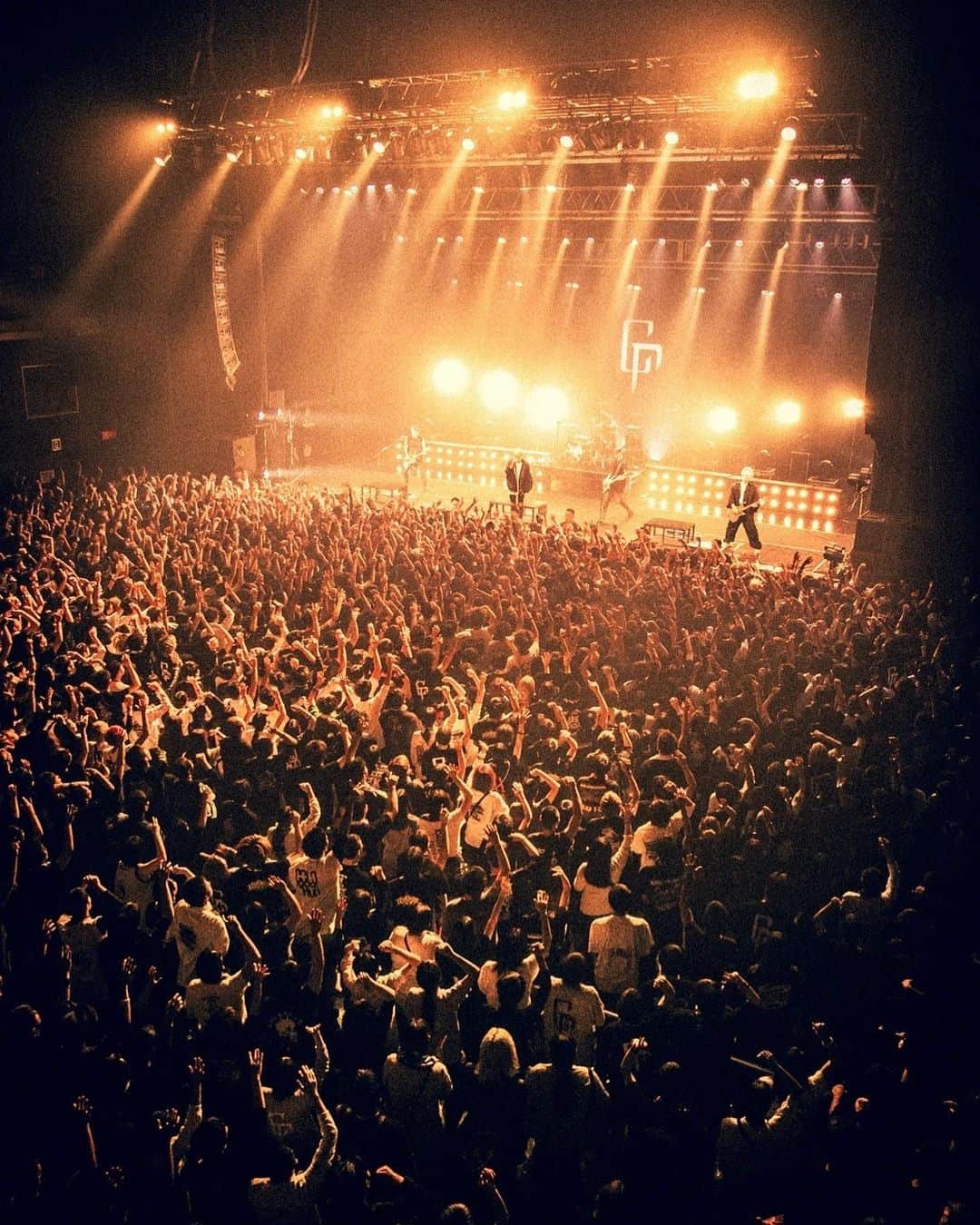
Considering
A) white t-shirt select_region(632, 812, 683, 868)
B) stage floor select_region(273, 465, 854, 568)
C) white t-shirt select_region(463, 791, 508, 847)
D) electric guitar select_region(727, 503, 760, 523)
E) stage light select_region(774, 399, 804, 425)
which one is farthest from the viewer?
stage light select_region(774, 399, 804, 425)

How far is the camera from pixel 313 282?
72.1ft

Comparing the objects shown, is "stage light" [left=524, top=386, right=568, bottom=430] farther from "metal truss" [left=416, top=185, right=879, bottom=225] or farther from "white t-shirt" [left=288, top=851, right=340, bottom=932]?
"white t-shirt" [left=288, top=851, right=340, bottom=932]

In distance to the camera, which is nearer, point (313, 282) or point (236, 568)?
point (236, 568)

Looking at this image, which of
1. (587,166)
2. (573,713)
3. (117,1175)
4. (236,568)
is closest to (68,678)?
(236,568)

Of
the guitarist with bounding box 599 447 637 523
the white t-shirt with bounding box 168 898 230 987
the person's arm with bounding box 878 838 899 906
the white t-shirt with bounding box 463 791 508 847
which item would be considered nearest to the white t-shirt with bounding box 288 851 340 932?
the white t-shirt with bounding box 168 898 230 987

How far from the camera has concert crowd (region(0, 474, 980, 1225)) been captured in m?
3.30

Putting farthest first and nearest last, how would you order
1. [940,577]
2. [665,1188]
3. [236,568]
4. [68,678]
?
[940,577] → [236,568] → [68,678] → [665,1188]

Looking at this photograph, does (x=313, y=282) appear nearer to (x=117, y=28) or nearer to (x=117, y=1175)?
(x=117, y=28)

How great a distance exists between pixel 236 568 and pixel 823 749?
6286 millimetres

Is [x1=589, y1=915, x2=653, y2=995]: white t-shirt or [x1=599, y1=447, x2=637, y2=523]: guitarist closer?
[x1=589, y1=915, x2=653, y2=995]: white t-shirt

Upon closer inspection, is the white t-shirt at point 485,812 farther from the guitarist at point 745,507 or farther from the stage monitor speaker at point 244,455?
the stage monitor speaker at point 244,455

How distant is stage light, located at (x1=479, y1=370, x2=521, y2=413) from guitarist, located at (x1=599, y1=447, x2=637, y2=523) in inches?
242

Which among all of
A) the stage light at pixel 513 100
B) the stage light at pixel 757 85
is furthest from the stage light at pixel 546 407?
the stage light at pixel 757 85

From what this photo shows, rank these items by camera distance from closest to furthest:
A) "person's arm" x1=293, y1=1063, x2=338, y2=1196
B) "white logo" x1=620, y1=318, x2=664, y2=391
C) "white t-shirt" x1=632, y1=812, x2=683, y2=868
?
1. "person's arm" x1=293, y1=1063, x2=338, y2=1196
2. "white t-shirt" x1=632, y1=812, x2=683, y2=868
3. "white logo" x1=620, y1=318, x2=664, y2=391
